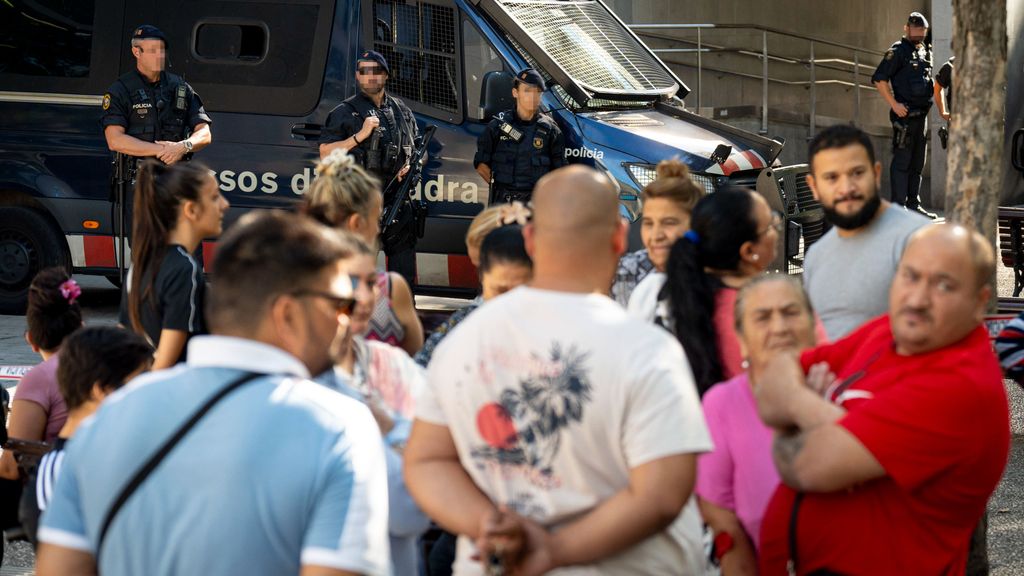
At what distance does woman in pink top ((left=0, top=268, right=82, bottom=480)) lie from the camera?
4.49m

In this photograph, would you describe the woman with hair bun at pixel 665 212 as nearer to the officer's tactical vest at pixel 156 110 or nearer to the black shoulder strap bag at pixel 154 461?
the black shoulder strap bag at pixel 154 461

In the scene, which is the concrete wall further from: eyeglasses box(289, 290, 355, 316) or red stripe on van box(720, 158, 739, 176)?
eyeglasses box(289, 290, 355, 316)

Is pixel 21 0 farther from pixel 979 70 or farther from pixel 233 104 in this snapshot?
pixel 979 70

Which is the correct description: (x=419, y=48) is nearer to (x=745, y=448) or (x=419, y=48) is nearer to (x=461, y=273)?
(x=461, y=273)

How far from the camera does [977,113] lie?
16.9 feet

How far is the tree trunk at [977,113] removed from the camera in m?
5.05

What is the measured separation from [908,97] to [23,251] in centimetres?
858

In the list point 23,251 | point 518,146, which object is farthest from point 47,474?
point 23,251

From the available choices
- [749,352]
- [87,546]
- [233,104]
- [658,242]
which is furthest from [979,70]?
[233,104]

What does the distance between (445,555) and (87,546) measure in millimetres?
1969

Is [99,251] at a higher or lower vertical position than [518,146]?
lower

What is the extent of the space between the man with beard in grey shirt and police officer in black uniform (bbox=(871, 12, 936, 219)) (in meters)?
10.0

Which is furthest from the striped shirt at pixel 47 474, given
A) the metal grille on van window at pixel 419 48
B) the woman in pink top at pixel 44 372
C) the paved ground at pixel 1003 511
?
the metal grille on van window at pixel 419 48

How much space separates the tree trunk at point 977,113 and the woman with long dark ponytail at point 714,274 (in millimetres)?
1581
